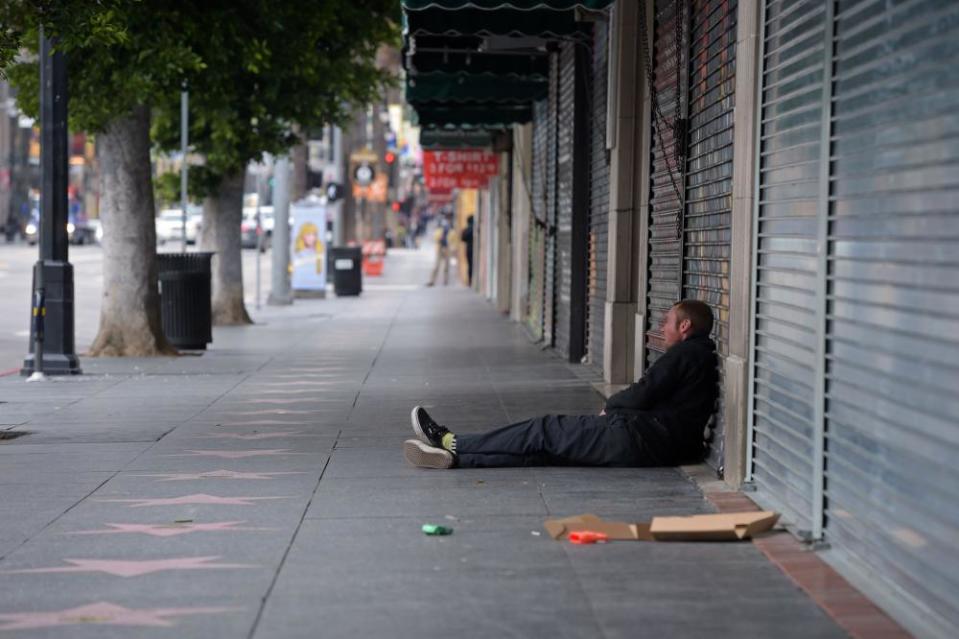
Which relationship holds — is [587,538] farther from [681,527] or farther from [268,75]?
[268,75]

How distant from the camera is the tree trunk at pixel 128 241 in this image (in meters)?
18.6

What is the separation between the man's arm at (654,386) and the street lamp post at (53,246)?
27.5ft

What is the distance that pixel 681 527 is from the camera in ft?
24.3

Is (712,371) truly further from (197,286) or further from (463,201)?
(463,201)

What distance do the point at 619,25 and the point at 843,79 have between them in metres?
7.75

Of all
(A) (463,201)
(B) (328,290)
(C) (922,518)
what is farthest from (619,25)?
(A) (463,201)

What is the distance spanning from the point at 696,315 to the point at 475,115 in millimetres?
17601

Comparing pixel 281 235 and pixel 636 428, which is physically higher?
pixel 281 235

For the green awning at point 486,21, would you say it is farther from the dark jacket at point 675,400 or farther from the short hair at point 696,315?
the dark jacket at point 675,400

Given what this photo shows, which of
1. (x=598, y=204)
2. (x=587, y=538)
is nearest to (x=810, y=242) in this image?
(x=587, y=538)

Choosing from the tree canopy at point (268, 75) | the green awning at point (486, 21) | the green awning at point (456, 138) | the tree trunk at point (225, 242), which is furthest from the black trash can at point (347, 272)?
the green awning at point (486, 21)

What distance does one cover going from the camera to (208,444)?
1102 centimetres

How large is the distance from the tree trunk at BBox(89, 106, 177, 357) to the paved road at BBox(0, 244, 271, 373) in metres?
1.23

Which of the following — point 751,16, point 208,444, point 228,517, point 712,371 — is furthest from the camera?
point 208,444
